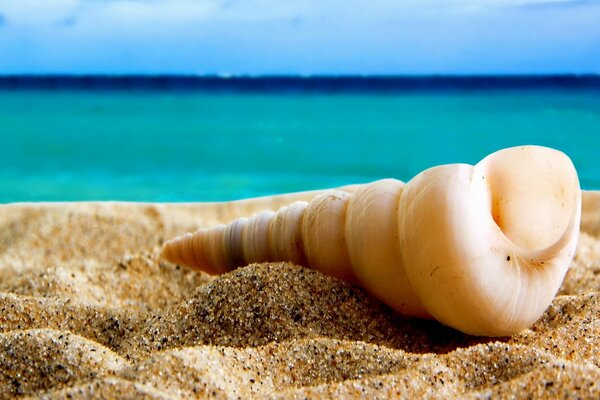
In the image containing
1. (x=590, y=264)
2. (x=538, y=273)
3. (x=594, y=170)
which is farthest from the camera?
(x=594, y=170)

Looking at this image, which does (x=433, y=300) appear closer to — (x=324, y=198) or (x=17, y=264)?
(x=324, y=198)

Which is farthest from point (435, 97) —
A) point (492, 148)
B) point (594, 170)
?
point (594, 170)

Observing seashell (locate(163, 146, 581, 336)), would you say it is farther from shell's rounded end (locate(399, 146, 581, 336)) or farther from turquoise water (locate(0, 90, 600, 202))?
turquoise water (locate(0, 90, 600, 202))

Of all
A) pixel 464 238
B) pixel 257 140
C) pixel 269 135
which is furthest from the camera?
pixel 269 135

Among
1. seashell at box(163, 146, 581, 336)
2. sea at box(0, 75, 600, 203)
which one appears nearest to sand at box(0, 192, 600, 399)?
seashell at box(163, 146, 581, 336)

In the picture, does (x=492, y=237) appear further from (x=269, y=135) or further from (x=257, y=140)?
(x=269, y=135)

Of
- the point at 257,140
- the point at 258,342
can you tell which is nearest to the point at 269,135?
the point at 257,140
